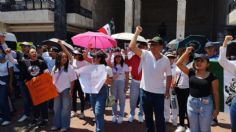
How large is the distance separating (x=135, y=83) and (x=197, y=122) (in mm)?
2799

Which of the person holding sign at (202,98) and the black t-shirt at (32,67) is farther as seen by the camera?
the black t-shirt at (32,67)

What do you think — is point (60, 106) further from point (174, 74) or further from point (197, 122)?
point (197, 122)

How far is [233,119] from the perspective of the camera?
14.1 feet

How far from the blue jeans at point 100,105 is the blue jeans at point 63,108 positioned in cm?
74

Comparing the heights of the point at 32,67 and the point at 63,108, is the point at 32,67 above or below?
above

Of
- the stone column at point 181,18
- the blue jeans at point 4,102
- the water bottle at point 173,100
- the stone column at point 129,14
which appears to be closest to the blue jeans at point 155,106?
the water bottle at point 173,100

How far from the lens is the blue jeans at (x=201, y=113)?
14.9 ft

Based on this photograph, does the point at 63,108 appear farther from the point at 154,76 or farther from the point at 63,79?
the point at 154,76

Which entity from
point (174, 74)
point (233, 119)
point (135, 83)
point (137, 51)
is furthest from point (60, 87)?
point (233, 119)

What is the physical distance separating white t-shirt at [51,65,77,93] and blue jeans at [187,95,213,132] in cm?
302

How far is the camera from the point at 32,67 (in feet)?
23.1

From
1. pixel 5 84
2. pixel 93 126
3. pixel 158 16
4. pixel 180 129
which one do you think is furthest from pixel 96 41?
pixel 158 16

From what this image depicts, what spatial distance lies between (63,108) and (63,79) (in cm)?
65

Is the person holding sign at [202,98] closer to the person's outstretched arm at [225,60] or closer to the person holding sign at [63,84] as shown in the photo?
the person's outstretched arm at [225,60]
